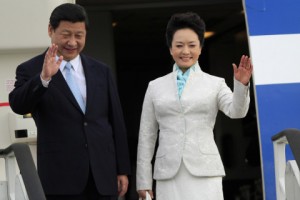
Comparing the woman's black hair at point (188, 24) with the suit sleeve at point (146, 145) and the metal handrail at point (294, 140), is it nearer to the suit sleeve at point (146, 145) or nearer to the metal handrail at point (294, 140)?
the suit sleeve at point (146, 145)

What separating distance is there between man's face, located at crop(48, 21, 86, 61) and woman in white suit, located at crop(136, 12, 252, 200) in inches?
18.5

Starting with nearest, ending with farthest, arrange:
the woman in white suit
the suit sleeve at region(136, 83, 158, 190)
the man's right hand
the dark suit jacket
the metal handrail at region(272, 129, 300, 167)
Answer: the metal handrail at region(272, 129, 300, 167) < the man's right hand < the dark suit jacket < the woman in white suit < the suit sleeve at region(136, 83, 158, 190)

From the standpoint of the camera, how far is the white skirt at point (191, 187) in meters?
4.16

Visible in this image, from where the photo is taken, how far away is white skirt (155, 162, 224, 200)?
4.16 metres

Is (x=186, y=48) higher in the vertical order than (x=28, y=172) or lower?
higher

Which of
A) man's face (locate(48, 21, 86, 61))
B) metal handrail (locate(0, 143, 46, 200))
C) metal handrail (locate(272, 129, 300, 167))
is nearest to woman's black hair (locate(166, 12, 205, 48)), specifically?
man's face (locate(48, 21, 86, 61))

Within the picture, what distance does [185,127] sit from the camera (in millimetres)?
4219

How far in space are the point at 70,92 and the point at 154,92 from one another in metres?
0.46

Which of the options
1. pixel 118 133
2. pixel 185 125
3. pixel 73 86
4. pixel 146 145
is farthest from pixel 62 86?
pixel 185 125

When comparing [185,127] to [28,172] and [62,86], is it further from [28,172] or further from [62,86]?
[28,172]

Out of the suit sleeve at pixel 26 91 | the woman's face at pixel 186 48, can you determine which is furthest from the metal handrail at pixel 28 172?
the woman's face at pixel 186 48

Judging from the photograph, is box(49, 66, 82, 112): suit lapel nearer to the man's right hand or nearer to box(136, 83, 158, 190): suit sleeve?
the man's right hand

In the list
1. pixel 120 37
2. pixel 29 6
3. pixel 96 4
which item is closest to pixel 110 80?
Result: pixel 29 6

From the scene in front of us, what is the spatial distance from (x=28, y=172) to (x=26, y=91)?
55 cm
